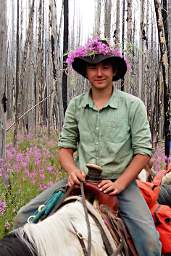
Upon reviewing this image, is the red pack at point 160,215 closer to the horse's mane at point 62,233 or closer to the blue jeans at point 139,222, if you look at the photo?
the blue jeans at point 139,222

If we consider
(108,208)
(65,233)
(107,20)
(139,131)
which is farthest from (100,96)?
(107,20)

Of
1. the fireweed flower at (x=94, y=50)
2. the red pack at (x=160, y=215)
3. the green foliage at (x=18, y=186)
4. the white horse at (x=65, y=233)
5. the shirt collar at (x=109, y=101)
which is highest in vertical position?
the fireweed flower at (x=94, y=50)

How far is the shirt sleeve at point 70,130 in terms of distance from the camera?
3021 millimetres

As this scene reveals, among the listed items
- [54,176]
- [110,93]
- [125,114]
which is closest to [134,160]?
[125,114]

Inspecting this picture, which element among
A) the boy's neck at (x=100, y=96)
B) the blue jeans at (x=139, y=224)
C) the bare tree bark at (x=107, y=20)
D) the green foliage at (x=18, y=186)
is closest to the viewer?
the blue jeans at (x=139, y=224)

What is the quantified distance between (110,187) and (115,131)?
0.38m

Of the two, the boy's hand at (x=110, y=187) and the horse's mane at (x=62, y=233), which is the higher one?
the boy's hand at (x=110, y=187)

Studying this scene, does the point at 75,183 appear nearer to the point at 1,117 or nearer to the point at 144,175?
the point at 144,175

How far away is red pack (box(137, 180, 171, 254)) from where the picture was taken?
2910 mm

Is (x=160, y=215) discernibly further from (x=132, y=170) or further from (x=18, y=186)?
(x=18, y=186)

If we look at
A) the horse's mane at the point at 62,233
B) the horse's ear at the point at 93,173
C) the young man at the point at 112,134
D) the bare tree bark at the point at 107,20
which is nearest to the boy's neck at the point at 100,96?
the young man at the point at 112,134

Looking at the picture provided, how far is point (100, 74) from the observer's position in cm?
286

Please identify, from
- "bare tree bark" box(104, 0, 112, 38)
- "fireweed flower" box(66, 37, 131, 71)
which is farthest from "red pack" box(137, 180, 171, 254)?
"bare tree bark" box(104, 0, 112, 38)

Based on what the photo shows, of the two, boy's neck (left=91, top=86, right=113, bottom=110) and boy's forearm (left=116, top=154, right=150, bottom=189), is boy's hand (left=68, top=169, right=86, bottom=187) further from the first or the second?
boy's neck (left=91, top=86, right=113, bottom=110)
